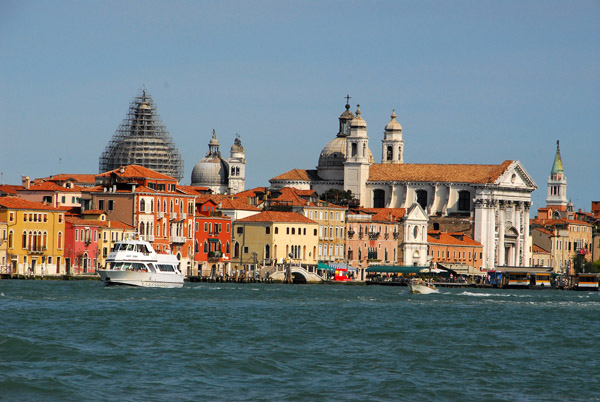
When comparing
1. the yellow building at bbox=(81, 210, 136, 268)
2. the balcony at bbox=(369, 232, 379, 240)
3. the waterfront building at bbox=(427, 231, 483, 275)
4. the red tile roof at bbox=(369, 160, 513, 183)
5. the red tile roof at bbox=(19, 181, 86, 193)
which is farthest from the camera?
the red tile roof at bbox=(369, 160, 513, 183)

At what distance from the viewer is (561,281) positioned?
10506 cm

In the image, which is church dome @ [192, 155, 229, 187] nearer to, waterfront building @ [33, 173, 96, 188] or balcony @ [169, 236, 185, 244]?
waterfront building @ [33, 173, 96, 188]

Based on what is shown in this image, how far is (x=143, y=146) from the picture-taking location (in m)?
136

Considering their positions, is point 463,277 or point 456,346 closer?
point 456,346

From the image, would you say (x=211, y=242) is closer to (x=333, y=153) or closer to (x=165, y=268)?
(x=165, y=268)

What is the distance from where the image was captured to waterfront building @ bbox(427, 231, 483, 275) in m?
110

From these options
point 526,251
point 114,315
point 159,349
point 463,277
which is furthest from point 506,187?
point 159,349

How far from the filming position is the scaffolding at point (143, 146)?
135500 mm

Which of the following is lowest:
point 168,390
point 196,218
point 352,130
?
point 168,390

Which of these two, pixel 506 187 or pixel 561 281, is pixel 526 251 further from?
pixel 561 281

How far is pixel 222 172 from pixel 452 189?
126 feet

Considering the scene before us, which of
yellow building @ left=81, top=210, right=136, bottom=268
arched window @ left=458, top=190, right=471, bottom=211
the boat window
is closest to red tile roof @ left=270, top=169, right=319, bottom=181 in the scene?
arched window @ left=458, top=190, right=471, bottom=211

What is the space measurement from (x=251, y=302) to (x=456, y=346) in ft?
67.9

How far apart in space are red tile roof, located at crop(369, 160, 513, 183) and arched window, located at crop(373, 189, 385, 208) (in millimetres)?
1097
